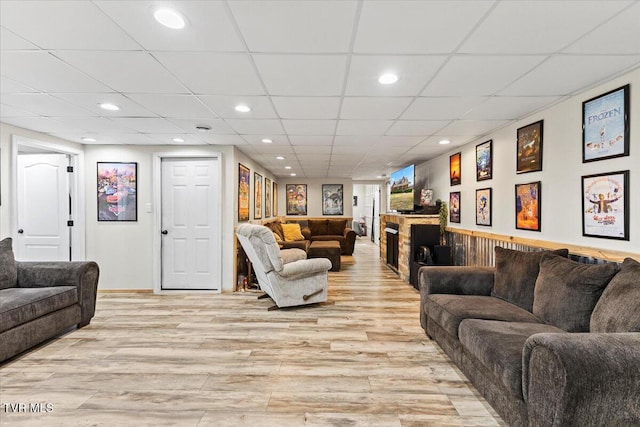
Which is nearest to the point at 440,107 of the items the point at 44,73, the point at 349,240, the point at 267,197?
the point at 44,73

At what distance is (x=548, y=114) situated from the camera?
3.10 meters

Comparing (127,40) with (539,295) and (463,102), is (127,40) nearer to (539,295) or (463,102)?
(463,102)

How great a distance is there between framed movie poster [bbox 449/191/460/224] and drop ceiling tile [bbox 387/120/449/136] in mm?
1496

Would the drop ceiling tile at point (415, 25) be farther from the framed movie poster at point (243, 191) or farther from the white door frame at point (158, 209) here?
the framed movie poster at point (243, 191)

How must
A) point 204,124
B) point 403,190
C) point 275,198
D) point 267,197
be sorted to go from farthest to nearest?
point 275,198 < point 267,197 < point 403,190 < point 204,124

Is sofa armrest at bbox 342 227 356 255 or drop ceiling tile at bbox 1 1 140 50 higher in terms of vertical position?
drop ceiling tile at bbox 1 1 140 50

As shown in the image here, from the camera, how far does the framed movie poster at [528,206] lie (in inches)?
128

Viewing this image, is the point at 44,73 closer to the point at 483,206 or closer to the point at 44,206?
the point at 44,206

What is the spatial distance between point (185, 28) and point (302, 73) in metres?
0.86

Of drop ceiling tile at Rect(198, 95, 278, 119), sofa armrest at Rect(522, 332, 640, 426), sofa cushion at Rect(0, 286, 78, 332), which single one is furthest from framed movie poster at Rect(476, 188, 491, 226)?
sofa cushion at Rect(0, 286, 78, 332)

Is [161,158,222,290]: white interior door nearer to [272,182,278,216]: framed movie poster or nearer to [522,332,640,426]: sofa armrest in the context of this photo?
[272,182,278,216]: framed movie poster

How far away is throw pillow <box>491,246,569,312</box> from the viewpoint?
2.60 meters

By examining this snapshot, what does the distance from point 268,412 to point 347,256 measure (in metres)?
6.70

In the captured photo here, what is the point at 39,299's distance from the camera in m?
2.88
